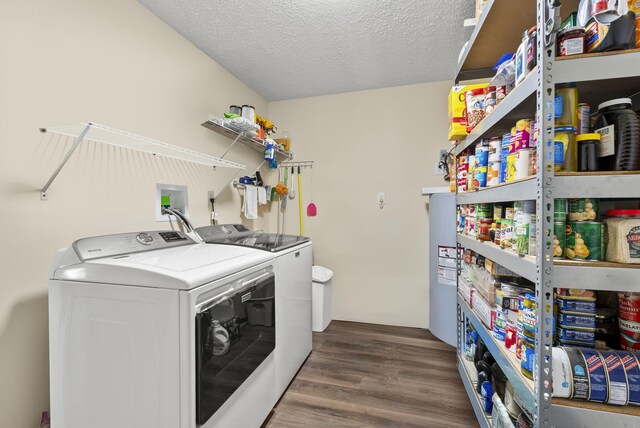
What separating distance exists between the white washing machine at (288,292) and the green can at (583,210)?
51.7 inches

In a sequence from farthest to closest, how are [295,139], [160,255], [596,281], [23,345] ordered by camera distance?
[295,139], [160,255], [23,345], [596,281]

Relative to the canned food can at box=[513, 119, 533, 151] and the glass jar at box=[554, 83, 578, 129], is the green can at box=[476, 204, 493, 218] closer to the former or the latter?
the canned food can at box=[513, 119, 533, 151]

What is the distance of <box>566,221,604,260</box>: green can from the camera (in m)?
0.80

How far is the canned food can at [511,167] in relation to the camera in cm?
99

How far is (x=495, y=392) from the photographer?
1.28 metres

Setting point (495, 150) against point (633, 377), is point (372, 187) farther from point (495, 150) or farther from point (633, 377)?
point (633, 377)

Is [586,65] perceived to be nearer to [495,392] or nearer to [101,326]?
[495,392]

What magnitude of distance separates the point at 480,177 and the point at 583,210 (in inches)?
22.0

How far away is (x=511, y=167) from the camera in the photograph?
101 cm

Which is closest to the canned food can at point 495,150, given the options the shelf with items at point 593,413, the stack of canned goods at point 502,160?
the stack of canned goods at point 502,160

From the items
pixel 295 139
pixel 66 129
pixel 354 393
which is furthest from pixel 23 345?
pixel 295 139

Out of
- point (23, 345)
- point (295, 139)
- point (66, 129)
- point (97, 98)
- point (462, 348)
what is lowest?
point (462, 348)

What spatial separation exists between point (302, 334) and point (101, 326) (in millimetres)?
1322

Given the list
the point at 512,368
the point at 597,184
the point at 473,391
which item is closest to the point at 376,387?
the point at 473,391
